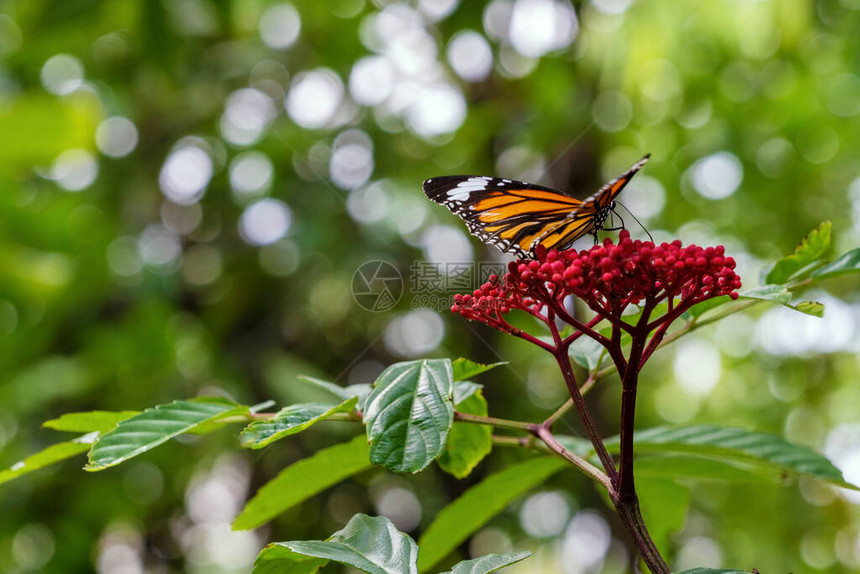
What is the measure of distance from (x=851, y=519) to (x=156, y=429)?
5456 millimetres

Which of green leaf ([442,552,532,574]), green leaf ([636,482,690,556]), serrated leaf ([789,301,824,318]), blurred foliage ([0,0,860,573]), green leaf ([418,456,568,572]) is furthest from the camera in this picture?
blurred foliage ([0,0,860,573])

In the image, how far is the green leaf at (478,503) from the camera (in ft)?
4.03

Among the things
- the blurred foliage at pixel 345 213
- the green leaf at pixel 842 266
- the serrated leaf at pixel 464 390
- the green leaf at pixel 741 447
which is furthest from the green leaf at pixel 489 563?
the blurred foliage at pixel 345 213

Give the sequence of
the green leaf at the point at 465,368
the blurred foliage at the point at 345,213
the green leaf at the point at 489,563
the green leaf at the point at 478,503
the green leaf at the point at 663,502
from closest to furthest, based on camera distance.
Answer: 1. the green leaf at the point at 489,563
2. the green leaf at the point at 465,368
3. the green leaf at the point at 478,503
4. the green leaf at the point at 663,502
5. the blurred foliage at the point at 345,213

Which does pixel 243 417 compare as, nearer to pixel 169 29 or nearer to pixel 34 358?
pixel 169 29

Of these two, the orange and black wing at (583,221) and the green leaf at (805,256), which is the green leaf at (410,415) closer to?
the orange and black wing at (583,221)

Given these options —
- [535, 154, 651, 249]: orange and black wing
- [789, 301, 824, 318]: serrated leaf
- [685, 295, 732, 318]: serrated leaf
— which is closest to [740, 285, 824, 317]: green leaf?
[789, 301, 824, 318]: serrated leaf

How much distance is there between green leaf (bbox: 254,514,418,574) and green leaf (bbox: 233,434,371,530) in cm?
25

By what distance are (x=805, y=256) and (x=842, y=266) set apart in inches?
2.1

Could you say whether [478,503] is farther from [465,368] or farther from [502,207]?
[502,207]

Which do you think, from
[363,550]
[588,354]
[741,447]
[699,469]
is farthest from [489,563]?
[699,469]

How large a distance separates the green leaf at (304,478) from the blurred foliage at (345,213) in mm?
1905

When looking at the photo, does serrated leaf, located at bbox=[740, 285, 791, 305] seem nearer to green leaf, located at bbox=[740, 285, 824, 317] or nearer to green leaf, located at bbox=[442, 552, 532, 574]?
green leaf, located at bbox=[740, 285, 824, 317]

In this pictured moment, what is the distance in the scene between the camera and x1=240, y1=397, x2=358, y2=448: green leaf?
761mm
